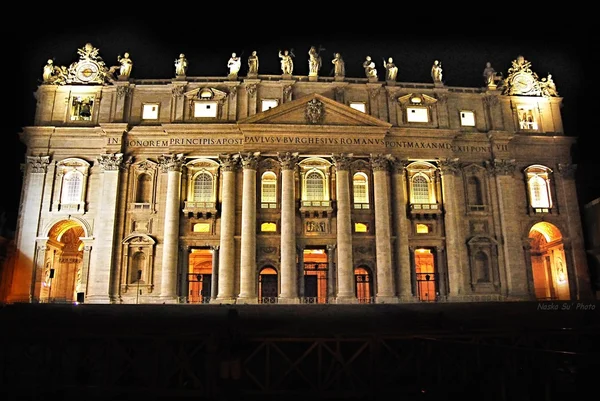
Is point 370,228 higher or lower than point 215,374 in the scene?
higher

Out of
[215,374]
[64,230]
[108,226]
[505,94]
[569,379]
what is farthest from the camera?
[505,94]

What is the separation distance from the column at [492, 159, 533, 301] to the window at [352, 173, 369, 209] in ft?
36.9

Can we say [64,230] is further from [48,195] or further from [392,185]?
[392,185]

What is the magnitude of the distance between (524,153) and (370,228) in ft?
53.4

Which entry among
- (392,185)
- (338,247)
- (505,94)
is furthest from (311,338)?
(505,94)

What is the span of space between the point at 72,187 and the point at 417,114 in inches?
1206

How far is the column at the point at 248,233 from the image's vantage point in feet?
126

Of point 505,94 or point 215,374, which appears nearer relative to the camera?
point 215,374

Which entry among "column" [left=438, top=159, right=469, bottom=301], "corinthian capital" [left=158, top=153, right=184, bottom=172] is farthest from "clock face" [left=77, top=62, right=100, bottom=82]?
"column" [left=438, top=159, right=469, bottom=301]

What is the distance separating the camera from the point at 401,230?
134 ft

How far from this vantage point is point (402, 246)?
40.6m

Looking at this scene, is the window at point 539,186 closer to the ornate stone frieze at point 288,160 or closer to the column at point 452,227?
the column at point 452,227

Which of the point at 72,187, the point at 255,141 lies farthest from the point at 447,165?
the point at 72,187

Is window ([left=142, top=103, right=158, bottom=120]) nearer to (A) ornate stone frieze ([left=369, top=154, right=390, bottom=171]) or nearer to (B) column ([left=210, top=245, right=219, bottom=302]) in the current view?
(B) column ([left=210, top=245, right=219, bottom=302])
